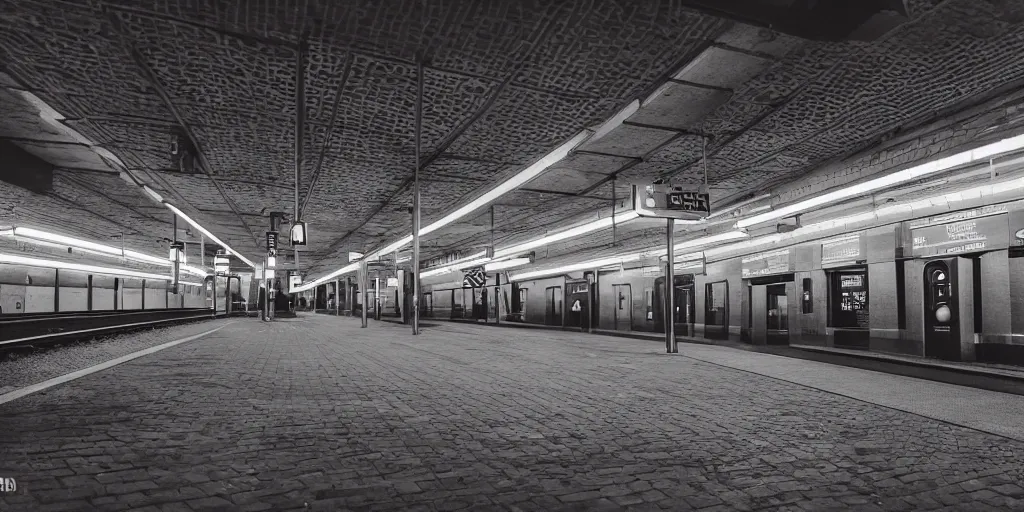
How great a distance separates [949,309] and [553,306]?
1744 centimetres

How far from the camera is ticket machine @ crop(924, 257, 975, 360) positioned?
963 cm

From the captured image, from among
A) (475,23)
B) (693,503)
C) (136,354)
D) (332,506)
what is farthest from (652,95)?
(136,354)

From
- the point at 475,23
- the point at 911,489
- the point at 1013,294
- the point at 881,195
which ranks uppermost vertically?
the point at 475,23

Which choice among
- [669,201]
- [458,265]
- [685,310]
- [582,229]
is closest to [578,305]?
[685,310]

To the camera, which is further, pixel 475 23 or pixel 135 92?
pixel 135 92

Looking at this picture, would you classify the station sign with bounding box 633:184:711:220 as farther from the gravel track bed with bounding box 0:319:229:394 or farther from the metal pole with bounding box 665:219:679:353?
the gravel track bed with bounding box 0:319:229:394

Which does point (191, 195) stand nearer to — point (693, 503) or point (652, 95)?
point (652, 95)

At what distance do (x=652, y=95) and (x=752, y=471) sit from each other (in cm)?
471

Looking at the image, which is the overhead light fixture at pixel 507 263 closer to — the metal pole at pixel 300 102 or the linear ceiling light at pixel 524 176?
the linear ceiling light at pixel 524 176

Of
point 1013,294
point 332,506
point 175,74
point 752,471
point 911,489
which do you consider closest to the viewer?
point 332,506

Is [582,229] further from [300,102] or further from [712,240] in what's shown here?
[300,102]

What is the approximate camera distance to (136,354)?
786 cm

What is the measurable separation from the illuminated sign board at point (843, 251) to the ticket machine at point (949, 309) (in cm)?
135

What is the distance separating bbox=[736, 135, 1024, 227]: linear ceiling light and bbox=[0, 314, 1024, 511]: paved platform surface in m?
3.18
